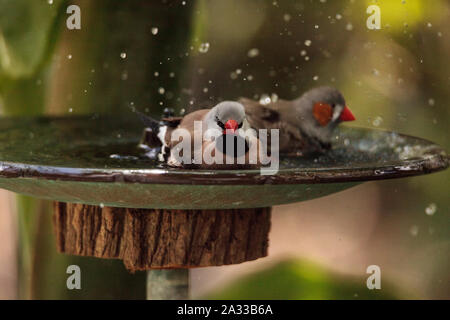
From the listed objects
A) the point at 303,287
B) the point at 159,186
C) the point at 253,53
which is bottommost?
the point at 303,287

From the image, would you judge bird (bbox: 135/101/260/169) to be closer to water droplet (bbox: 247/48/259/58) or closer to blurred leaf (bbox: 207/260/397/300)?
water droplet (bbox: 247/48/259/58)

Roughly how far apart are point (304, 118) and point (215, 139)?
2.51 ft

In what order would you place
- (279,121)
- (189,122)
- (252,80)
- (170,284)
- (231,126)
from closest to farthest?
1. (231,126)
2. (189,122)
3. (170,284)
4. (279,121)
5. (252,80)

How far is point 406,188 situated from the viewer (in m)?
3.30

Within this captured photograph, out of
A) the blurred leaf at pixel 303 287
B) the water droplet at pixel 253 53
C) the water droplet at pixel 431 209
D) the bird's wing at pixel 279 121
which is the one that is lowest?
the blurred leaf at pixel 303 287

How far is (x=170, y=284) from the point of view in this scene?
207cm

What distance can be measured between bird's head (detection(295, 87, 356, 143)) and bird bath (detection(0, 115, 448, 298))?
2.3 inches

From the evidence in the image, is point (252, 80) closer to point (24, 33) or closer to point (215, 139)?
point (24, 33)

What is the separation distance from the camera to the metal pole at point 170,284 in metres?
2.07

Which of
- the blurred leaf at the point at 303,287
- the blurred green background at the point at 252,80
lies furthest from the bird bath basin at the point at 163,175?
the blurred leaf at the point at 303,287

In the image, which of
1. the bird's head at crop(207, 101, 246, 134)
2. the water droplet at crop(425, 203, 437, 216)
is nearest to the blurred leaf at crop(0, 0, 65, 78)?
the bird's head at crop(207, 101, 246, 134)

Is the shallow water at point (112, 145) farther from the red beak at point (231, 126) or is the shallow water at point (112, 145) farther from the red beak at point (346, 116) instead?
the red beak at point (231, 126)

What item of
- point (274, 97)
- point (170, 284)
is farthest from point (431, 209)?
point (170, 284)

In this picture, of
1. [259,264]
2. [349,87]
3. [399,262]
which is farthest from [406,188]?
[259,264]
